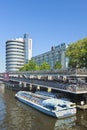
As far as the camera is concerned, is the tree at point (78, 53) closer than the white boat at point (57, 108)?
No

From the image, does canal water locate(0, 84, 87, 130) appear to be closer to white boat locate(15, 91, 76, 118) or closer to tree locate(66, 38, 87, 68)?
white boat locate(15, 91, 76, 118)

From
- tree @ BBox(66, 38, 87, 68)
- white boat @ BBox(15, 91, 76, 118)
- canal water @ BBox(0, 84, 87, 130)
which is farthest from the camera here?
tree @ BBox(66, 38, 87, 68)

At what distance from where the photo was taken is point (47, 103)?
153ft

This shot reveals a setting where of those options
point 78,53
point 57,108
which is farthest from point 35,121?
point 78,53

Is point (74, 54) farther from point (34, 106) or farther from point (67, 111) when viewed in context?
point (67, 111)

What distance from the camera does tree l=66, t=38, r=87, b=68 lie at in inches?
3150

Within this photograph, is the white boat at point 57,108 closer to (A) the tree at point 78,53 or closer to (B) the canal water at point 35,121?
(B) the canal water at point 35,121

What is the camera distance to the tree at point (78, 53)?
8000 centimetres

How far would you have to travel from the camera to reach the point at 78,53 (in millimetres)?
82000

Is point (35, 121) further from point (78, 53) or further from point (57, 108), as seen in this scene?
point (78, 53)

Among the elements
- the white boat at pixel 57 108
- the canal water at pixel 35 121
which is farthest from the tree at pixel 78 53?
the canal water at pixel 35 121

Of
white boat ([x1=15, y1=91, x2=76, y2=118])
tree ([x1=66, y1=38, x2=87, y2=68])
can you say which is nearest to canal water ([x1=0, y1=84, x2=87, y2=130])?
white boat ([x1=15, y1=91, x2=76, y2=118])

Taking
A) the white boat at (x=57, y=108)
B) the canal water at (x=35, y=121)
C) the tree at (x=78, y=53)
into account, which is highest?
the tree at (x=78, y=53)

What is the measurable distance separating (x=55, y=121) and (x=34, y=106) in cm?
1182
